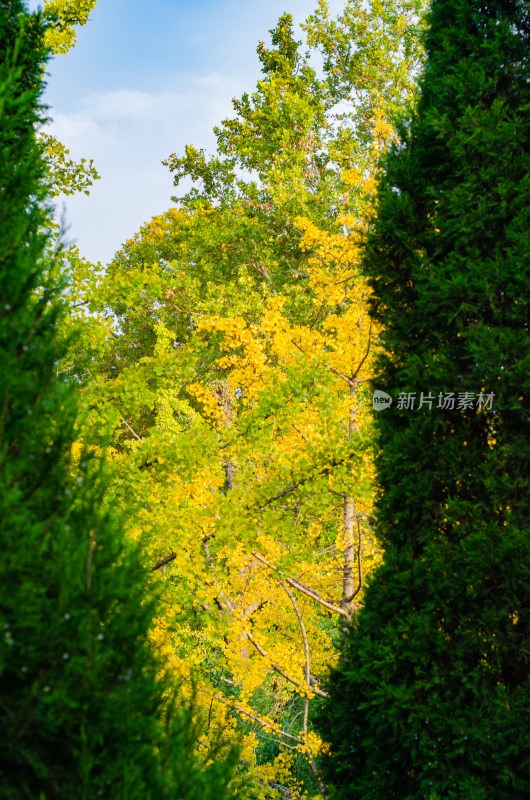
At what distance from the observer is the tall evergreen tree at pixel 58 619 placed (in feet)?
5.60

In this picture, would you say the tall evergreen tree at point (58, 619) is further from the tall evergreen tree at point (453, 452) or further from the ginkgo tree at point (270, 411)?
the tall evergreen tree at point (453, 452)

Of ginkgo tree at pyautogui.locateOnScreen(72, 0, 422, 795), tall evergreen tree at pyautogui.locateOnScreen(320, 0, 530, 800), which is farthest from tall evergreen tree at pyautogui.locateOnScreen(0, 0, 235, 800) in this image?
tall evergreen tree at pyautogui.locateOnScreen(320, 0, 530, 800)

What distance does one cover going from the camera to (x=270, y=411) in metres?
5.53

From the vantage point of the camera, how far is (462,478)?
13.0 ft

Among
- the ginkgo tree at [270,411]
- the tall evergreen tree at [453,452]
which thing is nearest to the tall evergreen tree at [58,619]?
the ginkgo tree at [270,411]

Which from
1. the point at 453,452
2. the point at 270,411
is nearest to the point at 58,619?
the point at 453,452

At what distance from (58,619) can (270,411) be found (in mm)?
3884

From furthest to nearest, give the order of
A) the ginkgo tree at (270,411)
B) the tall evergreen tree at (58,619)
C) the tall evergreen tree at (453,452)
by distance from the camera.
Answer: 1. the ginkgo tree at (270,411)
2. the tall evergreen tree at (453,452)
3. the tall evergreen tree at (58,619)

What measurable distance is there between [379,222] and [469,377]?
1568 mm

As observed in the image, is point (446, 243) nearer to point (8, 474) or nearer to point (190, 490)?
point (8, 474)

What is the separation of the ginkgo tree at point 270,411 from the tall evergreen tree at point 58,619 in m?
0.89

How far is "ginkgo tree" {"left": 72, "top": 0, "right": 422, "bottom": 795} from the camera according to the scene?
532cm

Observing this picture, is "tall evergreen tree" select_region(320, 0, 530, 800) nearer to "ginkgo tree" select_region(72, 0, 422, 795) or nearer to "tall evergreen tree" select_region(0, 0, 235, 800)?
"ginkgo tree" select_region(72, 0, 422, 795)

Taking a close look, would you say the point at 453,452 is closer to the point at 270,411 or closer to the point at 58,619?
the point at 270,411
